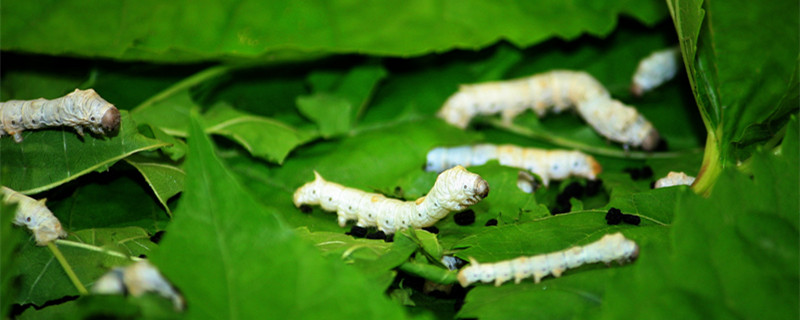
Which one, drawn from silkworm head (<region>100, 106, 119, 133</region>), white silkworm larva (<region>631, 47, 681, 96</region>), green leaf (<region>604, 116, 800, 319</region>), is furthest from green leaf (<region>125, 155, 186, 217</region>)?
white silkworm larva (<region>631, 47, 681, 96</region>)

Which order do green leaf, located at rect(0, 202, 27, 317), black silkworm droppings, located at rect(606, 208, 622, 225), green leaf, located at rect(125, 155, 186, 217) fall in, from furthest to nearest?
green leaf, located at rect(125, 155, 186, 217) → black silkworm droppings, located at rect(606, 208, 622, 225) → green leaf, located at rect(0, 202, 27, 317)

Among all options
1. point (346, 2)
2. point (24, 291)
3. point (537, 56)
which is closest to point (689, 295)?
point (24, 291)

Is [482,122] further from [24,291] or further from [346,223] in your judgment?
[24,291]

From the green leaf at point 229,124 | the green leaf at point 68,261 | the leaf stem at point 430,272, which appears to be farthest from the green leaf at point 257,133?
the leaf stem at point 430,272

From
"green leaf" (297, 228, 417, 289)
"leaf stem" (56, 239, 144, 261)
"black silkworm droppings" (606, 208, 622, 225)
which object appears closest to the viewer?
"green leaf" (297, 228, 417, 289)

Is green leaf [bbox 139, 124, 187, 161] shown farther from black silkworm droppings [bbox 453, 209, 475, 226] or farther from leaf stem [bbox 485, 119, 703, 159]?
leaf stem [bbox 485, 119, 703, 159]

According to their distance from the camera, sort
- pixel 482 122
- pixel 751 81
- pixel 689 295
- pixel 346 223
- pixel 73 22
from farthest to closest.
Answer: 1. pixel 482 122
2. pixel 73 22
3. pixel 346 223
4. pixel 751 81
5. pixel 689 295
